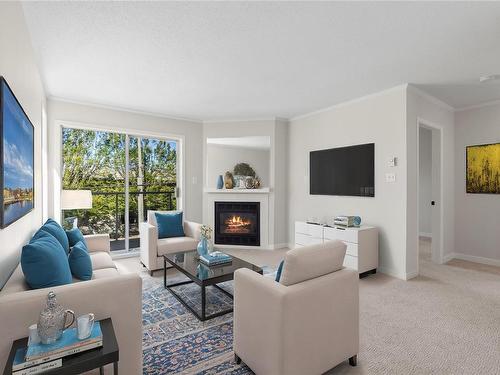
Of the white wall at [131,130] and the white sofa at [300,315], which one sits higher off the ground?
the white wall at [131,130]

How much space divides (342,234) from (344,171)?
41.8 inches

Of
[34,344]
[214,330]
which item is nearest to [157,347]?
[214,330]

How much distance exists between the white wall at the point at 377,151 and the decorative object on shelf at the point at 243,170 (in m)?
1.45

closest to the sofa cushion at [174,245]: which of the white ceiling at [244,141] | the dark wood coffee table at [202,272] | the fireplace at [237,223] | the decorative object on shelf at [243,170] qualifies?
the dark wood coffee table at [202,272]

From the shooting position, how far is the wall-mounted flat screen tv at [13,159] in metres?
1.48

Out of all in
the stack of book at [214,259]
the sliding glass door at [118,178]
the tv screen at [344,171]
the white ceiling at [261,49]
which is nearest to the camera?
the white ceiling at [261,49]

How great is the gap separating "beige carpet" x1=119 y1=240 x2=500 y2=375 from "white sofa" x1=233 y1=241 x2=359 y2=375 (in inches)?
12.4

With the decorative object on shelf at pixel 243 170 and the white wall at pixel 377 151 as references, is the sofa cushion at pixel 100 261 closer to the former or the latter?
the white wall at pixel 377 151

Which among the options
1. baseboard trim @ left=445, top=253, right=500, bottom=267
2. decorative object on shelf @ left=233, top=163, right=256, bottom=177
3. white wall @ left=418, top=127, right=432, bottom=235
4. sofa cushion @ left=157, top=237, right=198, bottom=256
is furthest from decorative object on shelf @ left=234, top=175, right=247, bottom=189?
white wall @ left=418, top=127, right=432, bottom=235

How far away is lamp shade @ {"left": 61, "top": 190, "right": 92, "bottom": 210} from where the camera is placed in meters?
3.55

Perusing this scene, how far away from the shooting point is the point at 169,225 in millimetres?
4098

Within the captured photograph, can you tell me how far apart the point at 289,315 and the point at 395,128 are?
10.0ft

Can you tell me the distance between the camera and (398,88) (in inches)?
139

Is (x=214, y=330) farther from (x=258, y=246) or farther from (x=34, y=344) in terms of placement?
(x=258, y=246)
